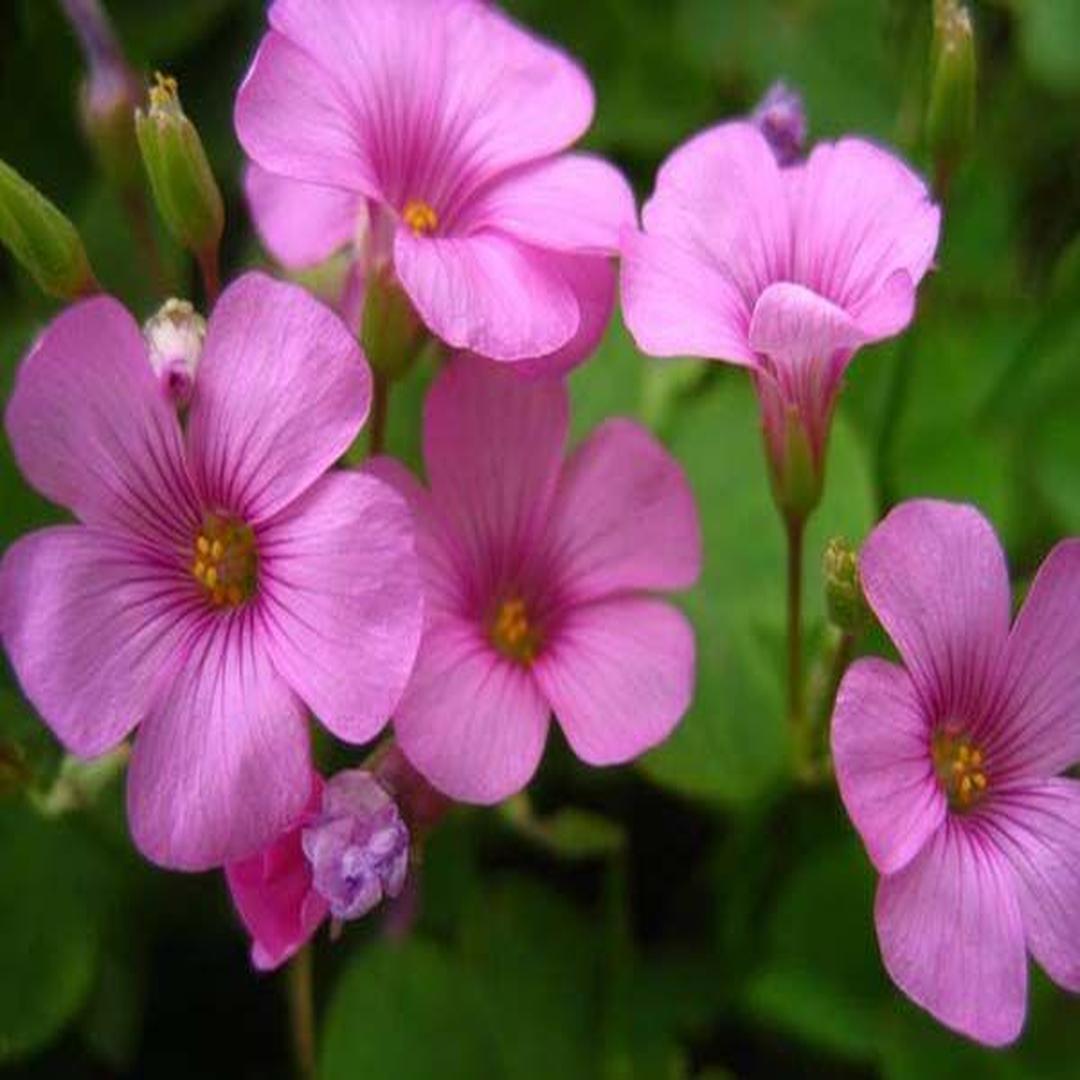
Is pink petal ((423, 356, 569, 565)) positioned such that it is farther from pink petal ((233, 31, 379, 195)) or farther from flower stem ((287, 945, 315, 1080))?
flower stem ((287, 945, 315, 1080))

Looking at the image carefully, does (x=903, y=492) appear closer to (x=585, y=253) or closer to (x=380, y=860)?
(x=585, y=253)

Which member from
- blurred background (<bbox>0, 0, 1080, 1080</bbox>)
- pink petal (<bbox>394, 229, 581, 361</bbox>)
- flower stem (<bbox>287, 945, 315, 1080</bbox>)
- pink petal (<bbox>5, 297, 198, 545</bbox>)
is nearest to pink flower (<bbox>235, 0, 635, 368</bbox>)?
pink petal (<bbox>394, 229, 581, 361</bbox>)

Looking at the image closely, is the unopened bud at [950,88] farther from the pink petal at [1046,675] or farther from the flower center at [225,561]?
the flower center at [225,561]

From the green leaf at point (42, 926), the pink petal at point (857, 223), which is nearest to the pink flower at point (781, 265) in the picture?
the pink petal at point (857, 223)

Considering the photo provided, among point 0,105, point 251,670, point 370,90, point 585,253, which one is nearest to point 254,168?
point 370,90

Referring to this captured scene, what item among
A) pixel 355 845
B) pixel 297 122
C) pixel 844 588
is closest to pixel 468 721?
pixel 355 845

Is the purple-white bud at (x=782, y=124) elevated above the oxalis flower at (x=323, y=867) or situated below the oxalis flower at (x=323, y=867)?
above

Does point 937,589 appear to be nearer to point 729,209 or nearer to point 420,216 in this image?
point 729,209
